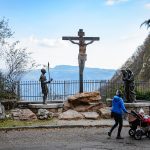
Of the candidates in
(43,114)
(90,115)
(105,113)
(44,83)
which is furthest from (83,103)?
(43,114)

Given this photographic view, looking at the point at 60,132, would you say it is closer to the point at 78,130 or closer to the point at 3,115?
the point at 78,130

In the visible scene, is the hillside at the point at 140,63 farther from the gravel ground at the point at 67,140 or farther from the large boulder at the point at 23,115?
the gravel ground at the point at 67,140

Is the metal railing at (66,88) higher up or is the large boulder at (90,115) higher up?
the metal railing at (66,88)

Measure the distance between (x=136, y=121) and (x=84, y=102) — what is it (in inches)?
260

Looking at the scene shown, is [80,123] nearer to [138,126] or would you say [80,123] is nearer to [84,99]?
[84,99]

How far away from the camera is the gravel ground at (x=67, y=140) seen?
15961 millimetres

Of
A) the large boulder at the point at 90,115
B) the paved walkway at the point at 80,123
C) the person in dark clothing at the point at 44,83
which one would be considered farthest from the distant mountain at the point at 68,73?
the paved walkway at the point at 80,123

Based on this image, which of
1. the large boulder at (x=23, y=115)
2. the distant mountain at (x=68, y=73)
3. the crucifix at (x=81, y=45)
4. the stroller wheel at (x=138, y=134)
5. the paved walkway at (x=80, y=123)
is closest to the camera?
the stroller wheel at (x=138, y=134)

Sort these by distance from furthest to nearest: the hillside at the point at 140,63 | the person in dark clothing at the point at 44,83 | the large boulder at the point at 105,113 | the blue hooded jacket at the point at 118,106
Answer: the hillside at the point at 140,63 < the person in dark clothing at the point at 44,83 < the large boulder at the point at 105,113 < the blue hooded jacket at the point at 118,106

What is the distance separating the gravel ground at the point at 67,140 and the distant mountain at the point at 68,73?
850 cm

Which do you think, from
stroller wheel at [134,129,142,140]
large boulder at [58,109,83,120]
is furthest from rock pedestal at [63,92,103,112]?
stroller wheel at [134,129,142,140]

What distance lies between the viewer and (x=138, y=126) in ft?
59.9

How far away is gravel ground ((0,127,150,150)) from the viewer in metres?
16.0

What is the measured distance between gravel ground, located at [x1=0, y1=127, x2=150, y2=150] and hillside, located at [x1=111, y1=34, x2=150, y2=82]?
25289mm
